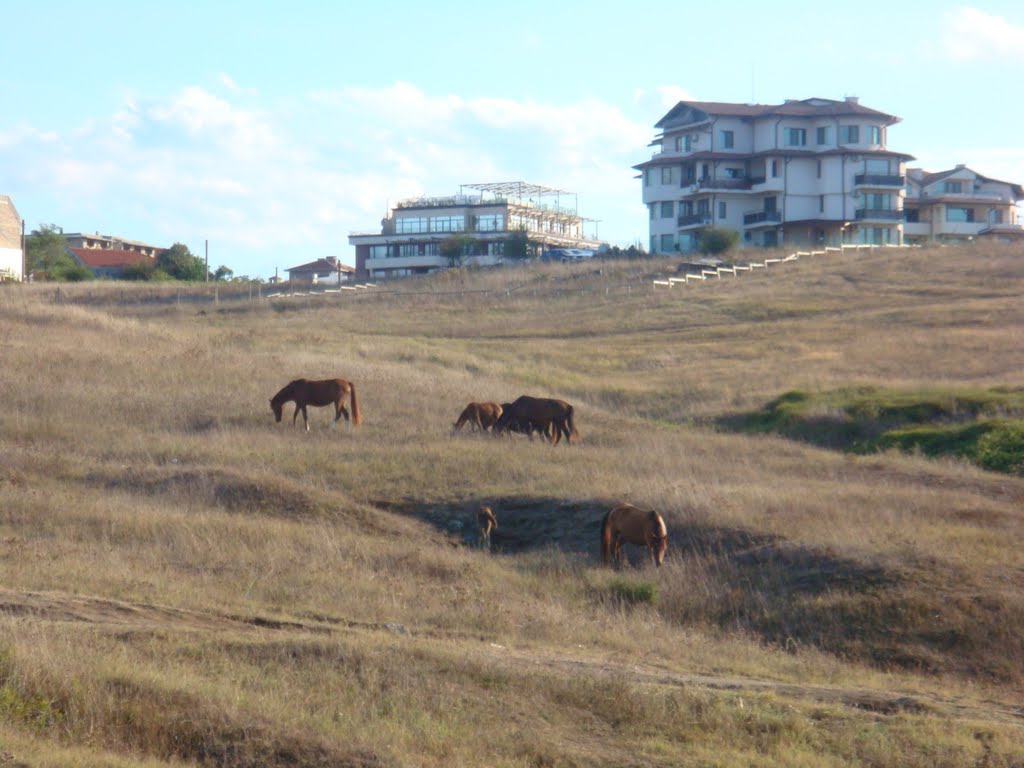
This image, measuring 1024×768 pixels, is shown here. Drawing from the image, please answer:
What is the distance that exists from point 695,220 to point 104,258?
61.5 meters

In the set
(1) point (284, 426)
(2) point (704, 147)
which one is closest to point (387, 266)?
(2) point (704, 147)

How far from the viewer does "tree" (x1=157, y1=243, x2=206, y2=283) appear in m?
104

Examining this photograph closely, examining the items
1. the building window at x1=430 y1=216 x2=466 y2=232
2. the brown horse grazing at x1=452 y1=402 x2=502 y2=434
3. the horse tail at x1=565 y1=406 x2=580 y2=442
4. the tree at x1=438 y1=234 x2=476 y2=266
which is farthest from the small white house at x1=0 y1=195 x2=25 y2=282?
the horse tail at x1=565 y1=406 x2=580 y2=442

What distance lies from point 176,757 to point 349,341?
37.5m

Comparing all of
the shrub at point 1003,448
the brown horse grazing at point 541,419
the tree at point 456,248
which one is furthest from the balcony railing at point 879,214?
the brown horse grazing at point 541,419

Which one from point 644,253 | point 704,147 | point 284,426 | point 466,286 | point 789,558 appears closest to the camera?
point 789,558

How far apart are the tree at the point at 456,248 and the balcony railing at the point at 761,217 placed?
24897mm

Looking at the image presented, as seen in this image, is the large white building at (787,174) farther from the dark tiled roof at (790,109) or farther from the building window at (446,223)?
the building window at (446,223)

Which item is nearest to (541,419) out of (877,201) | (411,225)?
(877,201)

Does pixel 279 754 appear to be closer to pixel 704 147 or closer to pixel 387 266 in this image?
pixel 704 147

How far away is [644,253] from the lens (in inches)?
3401

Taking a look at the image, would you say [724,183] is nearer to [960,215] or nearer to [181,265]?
[960,215]

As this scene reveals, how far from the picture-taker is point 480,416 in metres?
27.6

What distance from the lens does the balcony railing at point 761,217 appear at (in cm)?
9119
